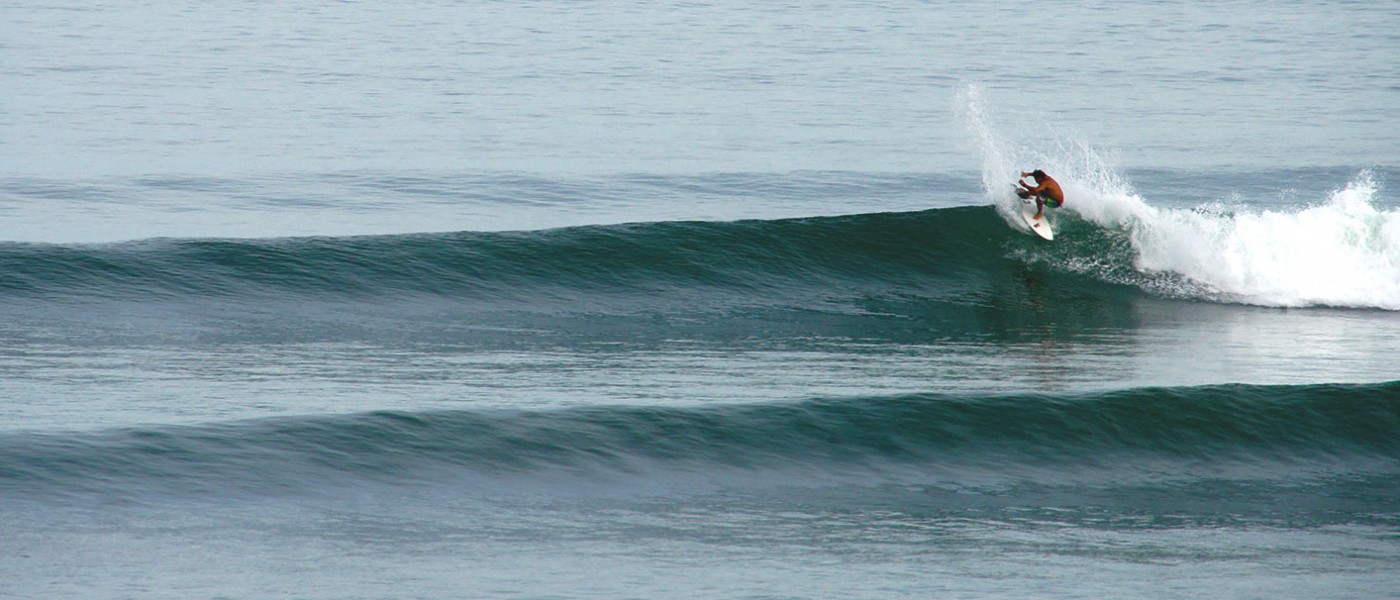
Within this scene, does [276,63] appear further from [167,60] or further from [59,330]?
[59,330]

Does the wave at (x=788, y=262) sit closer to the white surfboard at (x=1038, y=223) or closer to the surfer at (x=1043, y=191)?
the white surfboard at (x=1038, y=223)

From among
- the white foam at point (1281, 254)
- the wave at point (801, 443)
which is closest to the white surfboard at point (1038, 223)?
the white foam at point (1281, 254)

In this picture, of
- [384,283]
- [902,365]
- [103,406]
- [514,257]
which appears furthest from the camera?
[514,257]

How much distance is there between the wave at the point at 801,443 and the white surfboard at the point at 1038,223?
5.98 m

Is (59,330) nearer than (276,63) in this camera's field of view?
Yes

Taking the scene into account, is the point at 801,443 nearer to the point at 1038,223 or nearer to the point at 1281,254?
the point at 1038,223

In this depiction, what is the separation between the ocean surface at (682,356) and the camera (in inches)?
328

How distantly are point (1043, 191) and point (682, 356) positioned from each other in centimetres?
545

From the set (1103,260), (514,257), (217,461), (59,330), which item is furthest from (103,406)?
(1103,260)

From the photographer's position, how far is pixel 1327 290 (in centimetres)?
1711

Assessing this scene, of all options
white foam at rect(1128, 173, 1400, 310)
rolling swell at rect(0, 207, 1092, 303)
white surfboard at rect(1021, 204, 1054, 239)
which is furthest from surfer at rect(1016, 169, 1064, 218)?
white foam at rect(1128, 173, 1400, 310)

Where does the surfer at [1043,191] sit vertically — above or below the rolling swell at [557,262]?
above

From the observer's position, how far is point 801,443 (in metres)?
10.5

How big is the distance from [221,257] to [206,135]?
1327cm
